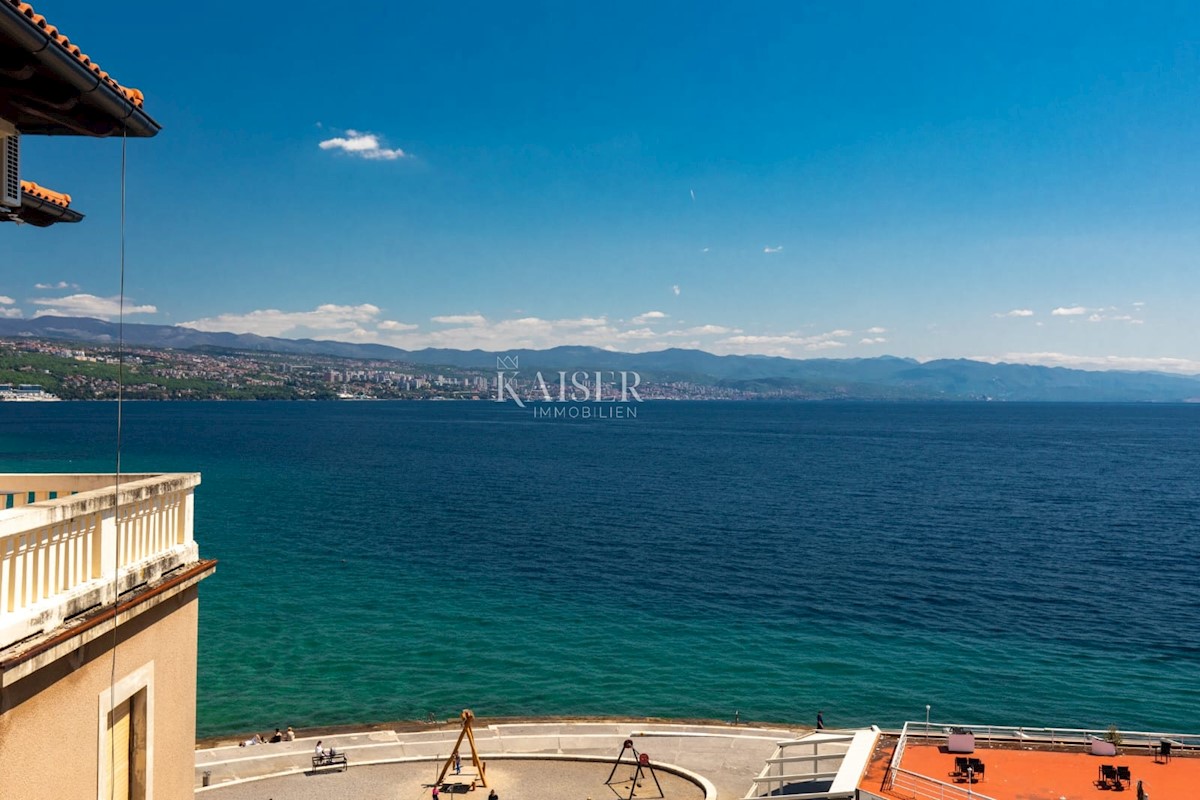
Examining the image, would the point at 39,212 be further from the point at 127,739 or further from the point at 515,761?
the point at 515,761

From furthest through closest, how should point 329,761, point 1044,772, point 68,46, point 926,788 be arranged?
point 329,761, point 1044,772, point 926,788, point 68,46

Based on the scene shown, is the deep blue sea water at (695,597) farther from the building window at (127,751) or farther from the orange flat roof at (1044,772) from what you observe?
the building window at (127,751)

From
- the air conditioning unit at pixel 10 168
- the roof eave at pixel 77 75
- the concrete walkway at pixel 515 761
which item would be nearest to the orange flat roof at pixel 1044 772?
the concrete walkway at pixel 515 761

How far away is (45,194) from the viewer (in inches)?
349

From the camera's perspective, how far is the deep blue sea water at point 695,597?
3297 cm

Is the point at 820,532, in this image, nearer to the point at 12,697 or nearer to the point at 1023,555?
the point at 1023,555

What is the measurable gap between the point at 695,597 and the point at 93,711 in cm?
4222

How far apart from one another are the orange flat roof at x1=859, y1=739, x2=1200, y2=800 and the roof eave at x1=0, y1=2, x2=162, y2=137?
17339mm

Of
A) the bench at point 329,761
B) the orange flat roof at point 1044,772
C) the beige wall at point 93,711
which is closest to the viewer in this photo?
the beige wall at point 93,711

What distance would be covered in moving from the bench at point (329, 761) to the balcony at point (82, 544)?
17.0 meters

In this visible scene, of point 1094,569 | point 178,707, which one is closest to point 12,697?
point 178,707

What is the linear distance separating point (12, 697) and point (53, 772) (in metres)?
0.86

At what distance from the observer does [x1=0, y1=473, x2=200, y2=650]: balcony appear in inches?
231

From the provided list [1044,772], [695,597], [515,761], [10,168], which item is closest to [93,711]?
[10,168]
